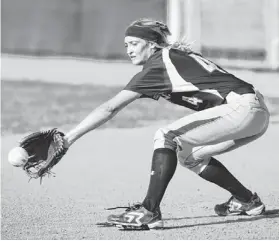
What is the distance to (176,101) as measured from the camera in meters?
5.18

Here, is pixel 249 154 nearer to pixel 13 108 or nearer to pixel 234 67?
pixel 13 108

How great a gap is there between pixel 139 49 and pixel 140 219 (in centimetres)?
104

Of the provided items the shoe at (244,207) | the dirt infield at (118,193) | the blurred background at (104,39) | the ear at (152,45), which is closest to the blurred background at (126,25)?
the blurred background at (104,39)

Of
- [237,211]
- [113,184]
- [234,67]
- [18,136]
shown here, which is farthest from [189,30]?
[237,211]

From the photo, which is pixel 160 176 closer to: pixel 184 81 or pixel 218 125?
pixel 218 125

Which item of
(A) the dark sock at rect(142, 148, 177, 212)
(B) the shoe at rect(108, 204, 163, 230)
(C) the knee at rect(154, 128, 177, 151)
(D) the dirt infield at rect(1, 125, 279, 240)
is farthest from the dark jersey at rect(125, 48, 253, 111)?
(D) the dirt infield at rect(1, 125, 279, 240)

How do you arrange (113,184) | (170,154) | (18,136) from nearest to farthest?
1. (170,154)
2. (113,184)
3. (18,136)

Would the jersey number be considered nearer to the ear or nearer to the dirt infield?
the ear

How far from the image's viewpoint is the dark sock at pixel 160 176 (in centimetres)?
495

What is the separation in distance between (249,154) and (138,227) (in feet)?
11.5

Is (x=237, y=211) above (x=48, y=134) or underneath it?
underneath

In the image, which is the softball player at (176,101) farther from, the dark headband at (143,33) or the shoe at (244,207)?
the shoe at (244,207)

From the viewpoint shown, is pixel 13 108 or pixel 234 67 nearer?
pixel 13 108

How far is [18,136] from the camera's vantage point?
9.70 meters
